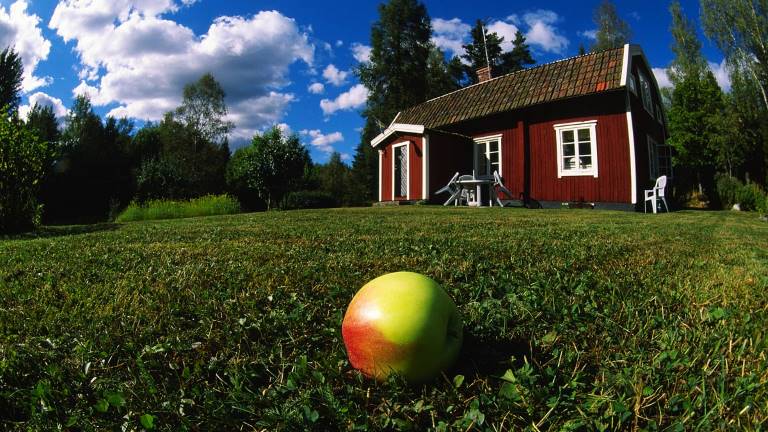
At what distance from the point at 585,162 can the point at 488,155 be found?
152 inches

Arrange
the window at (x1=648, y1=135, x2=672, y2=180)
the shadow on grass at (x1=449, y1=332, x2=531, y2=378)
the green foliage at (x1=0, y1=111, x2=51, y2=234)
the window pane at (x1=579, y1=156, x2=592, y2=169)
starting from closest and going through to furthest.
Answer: the shadow on grass at (x1=449, y1=332, x2=531, y2=378)
the green foliage at (x1=0, y1=111, x2=51, y2=234)
the window pane at (x1=579, y1=156, x2=592, y2=169)
the window at (x1=648, y1=135, x2=672, y2=180)

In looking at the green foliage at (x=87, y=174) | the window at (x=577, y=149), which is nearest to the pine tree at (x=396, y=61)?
the green foliage at (x=87, y=174)

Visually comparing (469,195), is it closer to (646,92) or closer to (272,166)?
(646,92)

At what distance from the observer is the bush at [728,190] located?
703 inches

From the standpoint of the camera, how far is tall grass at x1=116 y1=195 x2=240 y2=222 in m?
16.9

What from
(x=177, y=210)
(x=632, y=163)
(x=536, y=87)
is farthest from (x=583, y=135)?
(x=177, y=210)

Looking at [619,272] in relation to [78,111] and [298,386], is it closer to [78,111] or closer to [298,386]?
[298,386]

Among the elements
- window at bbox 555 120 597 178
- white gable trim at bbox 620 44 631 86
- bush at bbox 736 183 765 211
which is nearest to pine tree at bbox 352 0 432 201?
window at bbox 555 120 597 178

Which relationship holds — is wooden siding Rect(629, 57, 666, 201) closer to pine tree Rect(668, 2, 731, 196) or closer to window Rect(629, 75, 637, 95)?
A: window Rect(629, 75, 637, 95)

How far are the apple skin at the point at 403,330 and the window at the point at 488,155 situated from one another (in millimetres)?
15845

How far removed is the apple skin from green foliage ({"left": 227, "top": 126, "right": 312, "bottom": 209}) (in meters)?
26.5

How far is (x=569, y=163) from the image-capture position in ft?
49.5

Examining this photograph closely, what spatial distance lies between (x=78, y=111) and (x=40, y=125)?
4340mm

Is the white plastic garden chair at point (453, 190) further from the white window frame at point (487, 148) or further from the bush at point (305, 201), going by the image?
Answer: the bush at point (305, 201)
